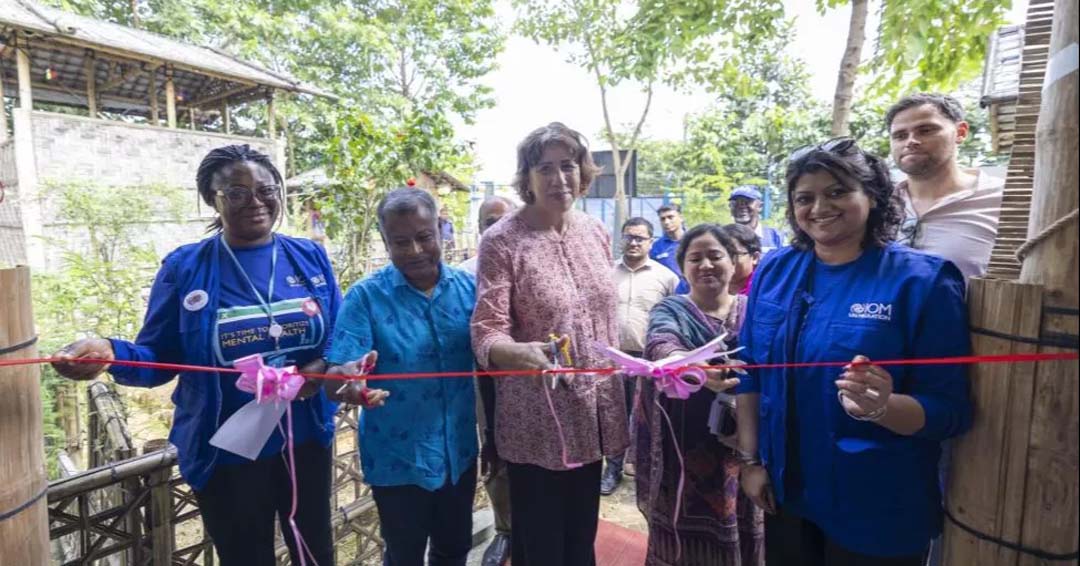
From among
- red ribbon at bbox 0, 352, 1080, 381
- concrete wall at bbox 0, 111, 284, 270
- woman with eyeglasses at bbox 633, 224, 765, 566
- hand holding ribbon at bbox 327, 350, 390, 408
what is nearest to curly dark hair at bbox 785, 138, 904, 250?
red ribbon at bbox 0, 352, 1080, 381

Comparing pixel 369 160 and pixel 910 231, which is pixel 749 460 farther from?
pixel 369 160

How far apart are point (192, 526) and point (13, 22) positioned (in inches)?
338

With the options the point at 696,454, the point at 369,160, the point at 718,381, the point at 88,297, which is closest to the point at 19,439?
the point at 718,381

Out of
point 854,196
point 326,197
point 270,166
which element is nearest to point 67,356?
point 270,166

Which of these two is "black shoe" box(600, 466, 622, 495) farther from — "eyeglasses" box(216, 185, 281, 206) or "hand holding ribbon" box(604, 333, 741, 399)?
"eyeglasses" box(216, 185, 281, 206)

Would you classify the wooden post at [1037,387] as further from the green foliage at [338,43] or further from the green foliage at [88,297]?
the green foliage at [338,43]

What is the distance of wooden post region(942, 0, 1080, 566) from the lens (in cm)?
124

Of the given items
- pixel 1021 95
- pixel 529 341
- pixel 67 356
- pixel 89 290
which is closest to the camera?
pixel 1021 95

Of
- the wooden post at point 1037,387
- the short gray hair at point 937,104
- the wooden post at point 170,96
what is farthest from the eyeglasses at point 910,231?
the wooden post at point 170,96

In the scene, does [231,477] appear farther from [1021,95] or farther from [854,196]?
[1021,95]

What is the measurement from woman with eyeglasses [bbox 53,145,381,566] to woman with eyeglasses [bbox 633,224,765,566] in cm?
133

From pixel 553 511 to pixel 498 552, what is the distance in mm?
1356

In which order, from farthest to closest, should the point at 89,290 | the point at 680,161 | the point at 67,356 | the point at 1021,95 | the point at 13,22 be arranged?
the point at 680,161
the point at 13,22
the point at 89,290
the point at 67,356
the point at 1021,95

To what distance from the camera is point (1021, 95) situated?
1510 millimetres
